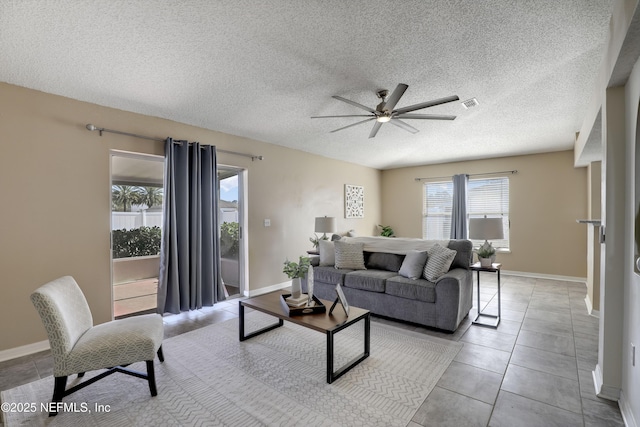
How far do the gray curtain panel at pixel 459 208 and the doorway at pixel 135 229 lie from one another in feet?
19.7

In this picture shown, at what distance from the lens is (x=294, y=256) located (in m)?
5.54

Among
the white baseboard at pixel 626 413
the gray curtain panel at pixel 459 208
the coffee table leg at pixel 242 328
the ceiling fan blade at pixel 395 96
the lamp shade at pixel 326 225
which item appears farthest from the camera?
the gray curtain panel at pixel 459 208

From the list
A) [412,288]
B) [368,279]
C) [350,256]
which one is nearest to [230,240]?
[350,256]

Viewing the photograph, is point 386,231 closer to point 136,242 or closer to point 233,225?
point 233,225

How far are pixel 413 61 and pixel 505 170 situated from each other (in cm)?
476

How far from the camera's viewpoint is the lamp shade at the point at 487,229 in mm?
3457

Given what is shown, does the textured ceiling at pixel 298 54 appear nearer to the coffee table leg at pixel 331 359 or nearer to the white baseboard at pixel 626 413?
the coffee table leg at pixel 331 359

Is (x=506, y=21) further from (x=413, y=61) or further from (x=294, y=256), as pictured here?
(x=294, y=256)

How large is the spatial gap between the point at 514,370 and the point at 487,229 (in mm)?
1577

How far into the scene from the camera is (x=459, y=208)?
6.73 meters

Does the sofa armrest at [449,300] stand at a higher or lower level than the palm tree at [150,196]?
lower

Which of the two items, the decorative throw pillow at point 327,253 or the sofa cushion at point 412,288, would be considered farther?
the decorative throw pillow at point 327,253

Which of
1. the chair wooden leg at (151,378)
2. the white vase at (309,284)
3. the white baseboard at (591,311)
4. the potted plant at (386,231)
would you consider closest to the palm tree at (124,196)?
the chair wooden leg at (151,378)

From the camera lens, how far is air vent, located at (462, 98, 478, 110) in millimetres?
3611
